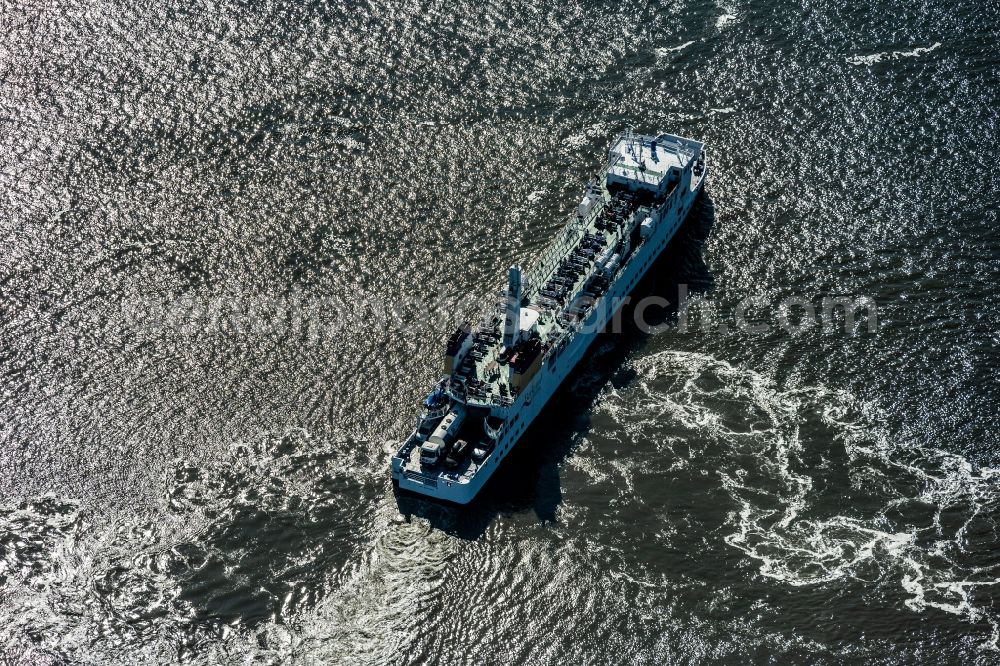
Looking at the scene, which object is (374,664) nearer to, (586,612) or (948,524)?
(586,612)

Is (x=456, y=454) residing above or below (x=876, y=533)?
below

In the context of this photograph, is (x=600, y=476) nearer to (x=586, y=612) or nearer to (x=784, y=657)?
(x=586, y=612)

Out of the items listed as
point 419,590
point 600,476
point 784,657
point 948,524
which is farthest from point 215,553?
point 948,524

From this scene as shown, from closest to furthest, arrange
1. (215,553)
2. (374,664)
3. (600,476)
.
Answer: (374,664) → (215,553) → (600,476)

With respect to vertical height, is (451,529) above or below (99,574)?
above

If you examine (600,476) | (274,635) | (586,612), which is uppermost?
(600,476)

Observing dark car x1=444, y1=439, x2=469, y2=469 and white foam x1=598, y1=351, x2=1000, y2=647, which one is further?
dark car x1=444, y1=439, x2=469, y2=469

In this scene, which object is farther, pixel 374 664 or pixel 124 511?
pixel 124 511

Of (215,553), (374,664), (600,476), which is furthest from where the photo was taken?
(600,476)

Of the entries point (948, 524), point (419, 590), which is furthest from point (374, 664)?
point (948, 524)

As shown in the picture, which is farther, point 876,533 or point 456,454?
point 456,454

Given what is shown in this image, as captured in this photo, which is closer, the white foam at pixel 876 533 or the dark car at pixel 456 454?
the white foam at pixel 876 533
